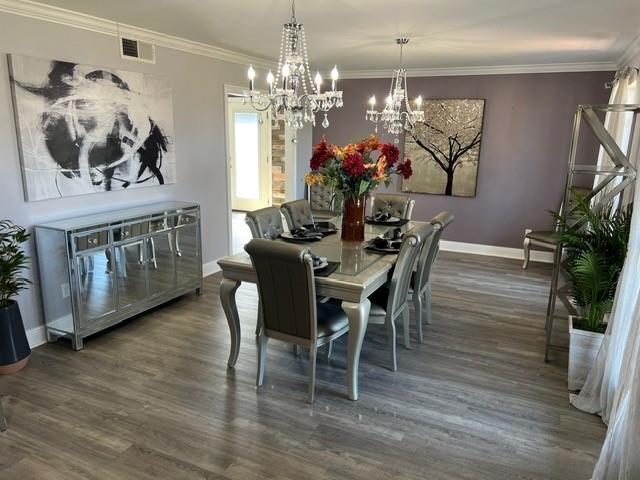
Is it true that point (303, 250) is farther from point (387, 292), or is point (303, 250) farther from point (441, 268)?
point (441, 268)

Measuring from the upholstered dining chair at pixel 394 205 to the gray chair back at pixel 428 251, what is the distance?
1.08 metres

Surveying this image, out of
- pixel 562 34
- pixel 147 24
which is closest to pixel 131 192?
pixel 147 24

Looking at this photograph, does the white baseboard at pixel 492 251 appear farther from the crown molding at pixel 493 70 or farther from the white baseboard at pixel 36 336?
the white baseboard at pixel 36 336

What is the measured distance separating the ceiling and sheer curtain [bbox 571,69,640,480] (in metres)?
1.59

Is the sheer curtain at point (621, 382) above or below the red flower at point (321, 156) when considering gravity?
below

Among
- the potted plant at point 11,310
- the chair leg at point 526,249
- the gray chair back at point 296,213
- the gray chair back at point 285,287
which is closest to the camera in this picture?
the gray chair back at point 285,287

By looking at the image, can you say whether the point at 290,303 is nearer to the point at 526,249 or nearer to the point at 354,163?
the point at 354,163

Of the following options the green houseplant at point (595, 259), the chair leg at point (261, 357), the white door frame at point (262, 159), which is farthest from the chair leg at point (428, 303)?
the white door frame at point (262, 159)

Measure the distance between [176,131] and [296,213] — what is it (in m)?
1.59

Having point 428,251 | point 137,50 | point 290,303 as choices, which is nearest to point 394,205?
point 428,251

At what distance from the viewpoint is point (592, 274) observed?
2924mm

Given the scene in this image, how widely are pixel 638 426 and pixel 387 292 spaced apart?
172 centimetres

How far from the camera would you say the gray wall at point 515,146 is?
19.0ft

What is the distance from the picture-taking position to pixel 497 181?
6.27m
